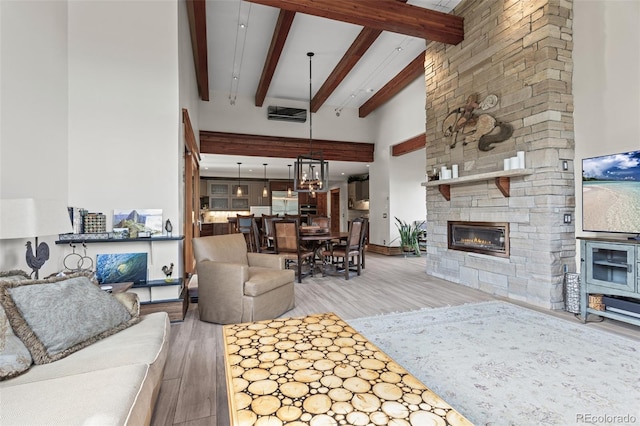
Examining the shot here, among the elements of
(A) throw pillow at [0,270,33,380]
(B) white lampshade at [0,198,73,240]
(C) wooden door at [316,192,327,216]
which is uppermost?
(C) wooden door at [316,192,327,216]

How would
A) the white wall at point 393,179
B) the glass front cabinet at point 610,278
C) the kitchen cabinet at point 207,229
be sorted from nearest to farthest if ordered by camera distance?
the glass front cabinet at point 610,278 < the white wall at point 393,179 < the kitchen cabinet at point 207,229

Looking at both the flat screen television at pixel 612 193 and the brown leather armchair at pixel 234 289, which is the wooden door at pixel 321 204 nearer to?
the brown leather armchair at pixel 234 289

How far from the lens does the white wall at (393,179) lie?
25.0 feet

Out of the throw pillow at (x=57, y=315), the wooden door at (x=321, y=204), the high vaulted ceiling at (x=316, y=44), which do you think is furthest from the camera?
the wooden door at (x=321, y=204)

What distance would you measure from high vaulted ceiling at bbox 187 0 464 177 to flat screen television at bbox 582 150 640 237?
286 cm

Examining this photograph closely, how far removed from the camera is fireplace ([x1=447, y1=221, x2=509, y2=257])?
13.3ft

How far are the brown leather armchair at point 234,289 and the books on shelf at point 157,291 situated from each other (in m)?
0.25

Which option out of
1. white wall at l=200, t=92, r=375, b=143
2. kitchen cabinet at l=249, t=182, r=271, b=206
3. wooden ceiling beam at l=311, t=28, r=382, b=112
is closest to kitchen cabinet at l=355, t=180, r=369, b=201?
white wall at l=200, t=92, r=375, b=143

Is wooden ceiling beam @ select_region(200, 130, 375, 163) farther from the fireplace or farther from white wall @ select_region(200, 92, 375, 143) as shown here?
the fireplace

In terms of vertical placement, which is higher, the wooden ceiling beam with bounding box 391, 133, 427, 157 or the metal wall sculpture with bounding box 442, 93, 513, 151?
the wooden ceiling beam with bounding box 391, 133, 427, 157

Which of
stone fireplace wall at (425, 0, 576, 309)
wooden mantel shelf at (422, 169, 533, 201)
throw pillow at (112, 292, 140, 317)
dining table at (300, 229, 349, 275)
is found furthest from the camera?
dining table at (300, 229, 349, 275)

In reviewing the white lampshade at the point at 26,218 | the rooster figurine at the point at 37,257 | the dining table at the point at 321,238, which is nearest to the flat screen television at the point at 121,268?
the rooster figurine at the point at 37,257

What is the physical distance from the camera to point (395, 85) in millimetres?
6879

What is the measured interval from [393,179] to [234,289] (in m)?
5.80
